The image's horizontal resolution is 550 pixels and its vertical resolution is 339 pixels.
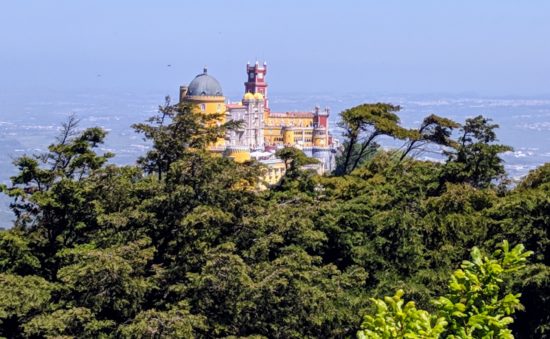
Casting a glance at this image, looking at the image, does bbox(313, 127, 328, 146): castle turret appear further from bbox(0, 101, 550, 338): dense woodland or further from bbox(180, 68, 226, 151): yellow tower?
bbox(0, 101, 550, 338): dense woodland

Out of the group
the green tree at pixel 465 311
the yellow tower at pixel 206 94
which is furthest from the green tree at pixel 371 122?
the yellow tower at pixel 206 94

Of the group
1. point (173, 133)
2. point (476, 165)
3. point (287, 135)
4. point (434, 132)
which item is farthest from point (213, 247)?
point (287, 135)

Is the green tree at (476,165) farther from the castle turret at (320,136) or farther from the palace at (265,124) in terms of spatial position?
the castle turret at (320,136)

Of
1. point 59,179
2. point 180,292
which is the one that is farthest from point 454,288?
point 59,179

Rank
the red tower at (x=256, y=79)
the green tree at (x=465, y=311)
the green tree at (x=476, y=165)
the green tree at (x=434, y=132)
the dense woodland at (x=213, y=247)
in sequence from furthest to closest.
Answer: the red tower at (x=256, y=79) < the green tree at (x=434, y=132) < the green tree at (x=476, y=165) < the dense woodland at (x=213, y=247) < the green tree at (x=465, y=311)

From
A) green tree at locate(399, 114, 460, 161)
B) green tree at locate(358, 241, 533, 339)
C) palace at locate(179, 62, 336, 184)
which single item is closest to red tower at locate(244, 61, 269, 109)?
palace at locate(179, 62, 336, 184)

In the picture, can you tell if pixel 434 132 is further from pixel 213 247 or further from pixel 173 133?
pixel 213 247

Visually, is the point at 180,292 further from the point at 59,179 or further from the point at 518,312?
the point at 518,312
